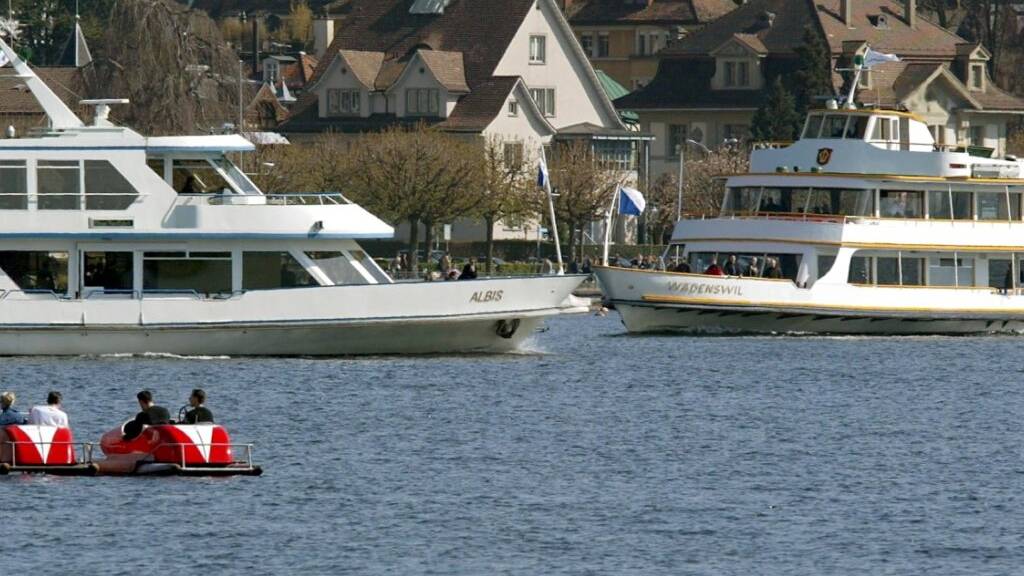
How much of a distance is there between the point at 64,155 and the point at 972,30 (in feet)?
327

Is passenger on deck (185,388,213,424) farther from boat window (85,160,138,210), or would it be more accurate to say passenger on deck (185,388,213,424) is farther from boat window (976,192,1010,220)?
boat window (976,192,1010,220)

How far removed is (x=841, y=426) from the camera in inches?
1781

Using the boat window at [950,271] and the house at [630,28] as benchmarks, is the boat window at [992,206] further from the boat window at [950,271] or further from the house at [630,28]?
the house at [630,28]

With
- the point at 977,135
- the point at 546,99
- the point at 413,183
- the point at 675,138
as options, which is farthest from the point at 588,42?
the point at 413,183

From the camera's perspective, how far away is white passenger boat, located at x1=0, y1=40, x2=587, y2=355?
5012 cm

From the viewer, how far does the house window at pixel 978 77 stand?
12531 centimetres

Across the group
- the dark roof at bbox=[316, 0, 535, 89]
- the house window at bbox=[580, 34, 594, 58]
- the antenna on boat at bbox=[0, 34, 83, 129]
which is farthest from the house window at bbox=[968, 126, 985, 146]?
the antenna on boat at bbox=[0, 34, 83, 129]

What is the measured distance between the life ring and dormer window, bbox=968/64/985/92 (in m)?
77.2

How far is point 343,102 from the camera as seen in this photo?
116250 mm

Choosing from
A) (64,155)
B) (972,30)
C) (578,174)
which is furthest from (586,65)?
(64,155)

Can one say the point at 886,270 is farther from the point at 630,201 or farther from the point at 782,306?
the point at 630,201

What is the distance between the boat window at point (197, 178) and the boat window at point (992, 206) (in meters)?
23.4

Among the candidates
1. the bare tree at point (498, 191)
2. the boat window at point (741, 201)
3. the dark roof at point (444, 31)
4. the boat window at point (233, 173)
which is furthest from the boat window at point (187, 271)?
the dark roof at point (444, 31)

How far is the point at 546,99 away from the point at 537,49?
2.52 m
